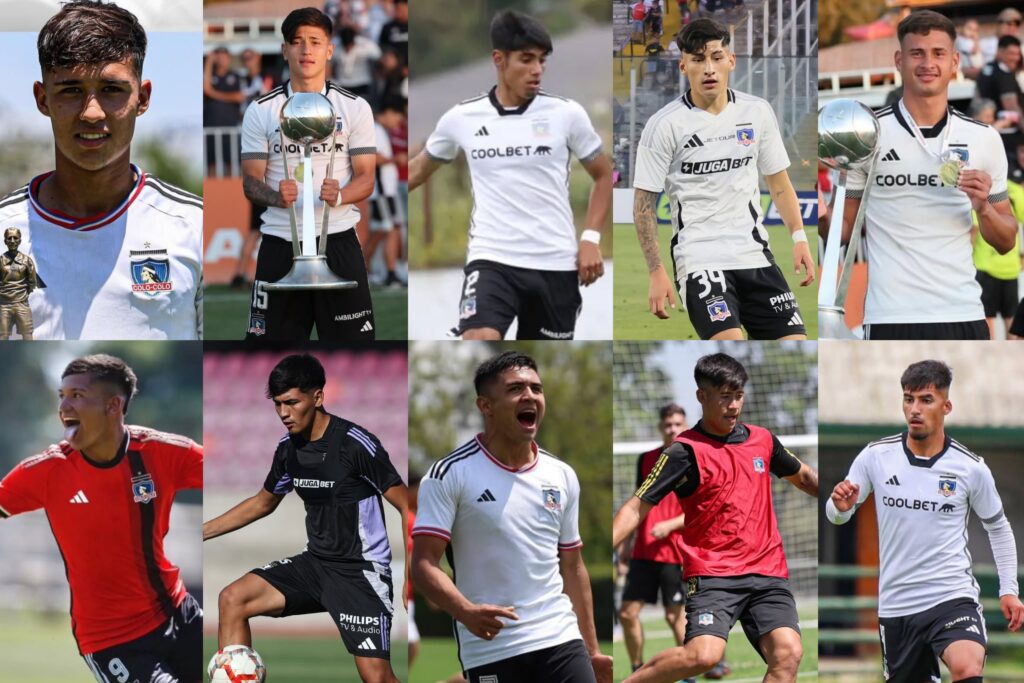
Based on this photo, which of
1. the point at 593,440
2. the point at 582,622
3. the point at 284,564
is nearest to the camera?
the point at 582,622

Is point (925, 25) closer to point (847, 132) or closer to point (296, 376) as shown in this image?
point (847, 132)

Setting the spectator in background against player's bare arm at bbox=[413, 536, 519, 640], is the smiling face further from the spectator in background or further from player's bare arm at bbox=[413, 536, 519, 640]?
player's bare arm at bbox=[413, 536, 519, 640]

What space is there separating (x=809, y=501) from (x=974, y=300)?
156 centimetres

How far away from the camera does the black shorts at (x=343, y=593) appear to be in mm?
8312

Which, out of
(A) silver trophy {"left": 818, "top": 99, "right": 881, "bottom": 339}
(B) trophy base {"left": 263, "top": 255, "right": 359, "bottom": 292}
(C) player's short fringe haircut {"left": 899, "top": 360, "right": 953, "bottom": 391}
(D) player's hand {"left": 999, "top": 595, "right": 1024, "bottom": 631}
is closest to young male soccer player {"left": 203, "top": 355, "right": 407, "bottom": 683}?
(B) trophy base {"left": 263, "top": 255, "right": 359, "bottom": 292}

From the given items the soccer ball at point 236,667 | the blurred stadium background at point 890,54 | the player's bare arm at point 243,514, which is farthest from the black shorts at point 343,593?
the blurred stadium background at point 890,54

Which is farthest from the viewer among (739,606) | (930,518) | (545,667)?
(930,518)

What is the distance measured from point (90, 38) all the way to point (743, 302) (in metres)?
4.08

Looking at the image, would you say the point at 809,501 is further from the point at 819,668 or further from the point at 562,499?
the point at 562,499

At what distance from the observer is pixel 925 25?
27.9ft

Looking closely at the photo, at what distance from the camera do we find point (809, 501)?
28.3 feet

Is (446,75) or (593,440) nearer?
(446,75)

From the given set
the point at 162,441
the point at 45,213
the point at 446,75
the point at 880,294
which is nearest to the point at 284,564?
the point at 162,441

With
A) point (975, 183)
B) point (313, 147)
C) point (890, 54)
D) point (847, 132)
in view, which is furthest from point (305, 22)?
point (975, 183)
